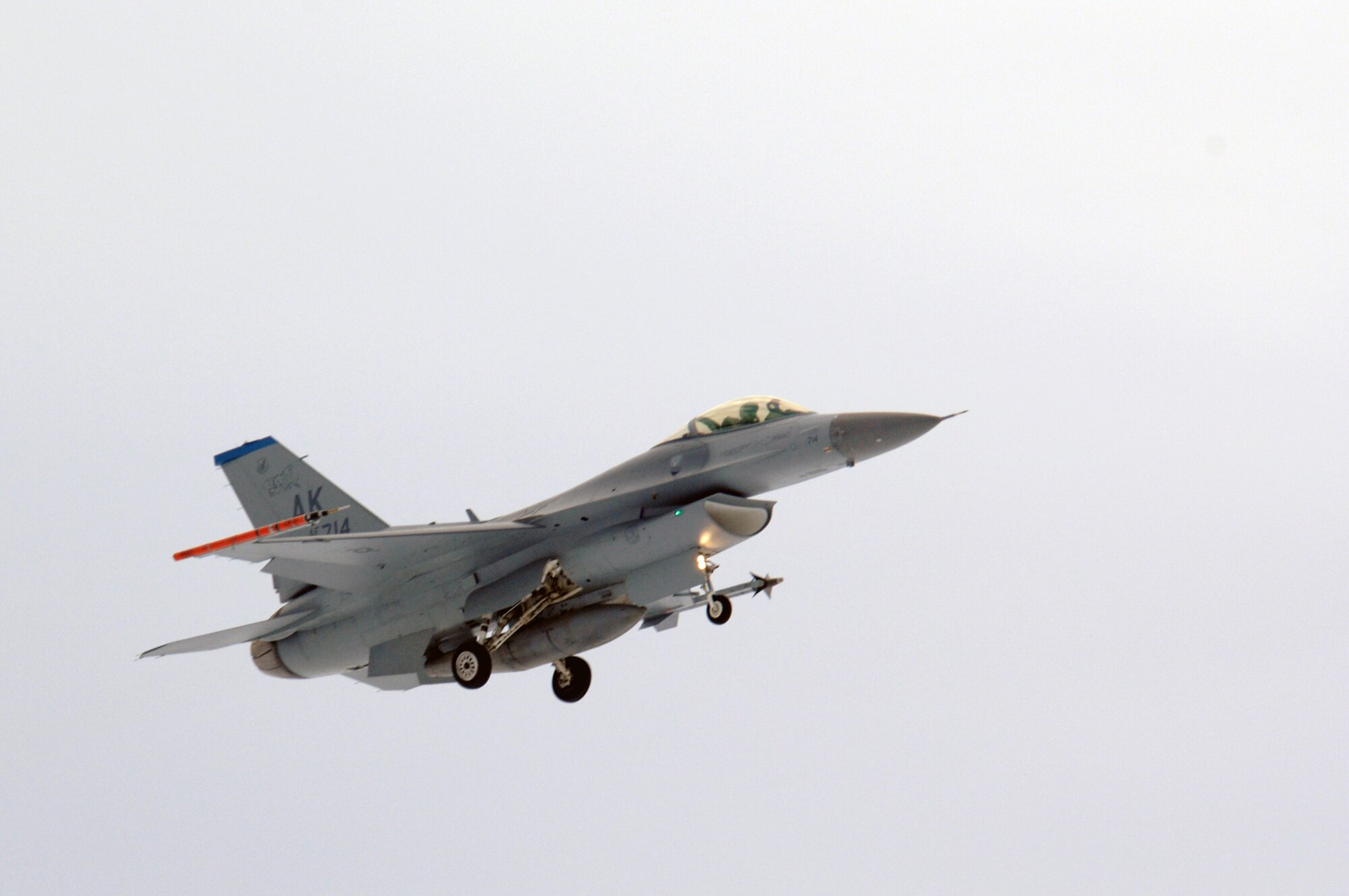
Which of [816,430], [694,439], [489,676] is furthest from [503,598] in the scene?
[816,430]

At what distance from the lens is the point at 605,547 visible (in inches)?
855

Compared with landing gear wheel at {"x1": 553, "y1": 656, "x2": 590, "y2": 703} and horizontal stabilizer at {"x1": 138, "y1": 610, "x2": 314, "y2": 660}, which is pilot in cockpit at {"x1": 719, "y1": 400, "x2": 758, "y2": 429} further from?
horizontal stabilizer at {"x1": 138, "y1": 610, "x2": 314, "y2": 660}

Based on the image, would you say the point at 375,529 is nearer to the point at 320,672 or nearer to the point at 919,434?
the point at 320,672

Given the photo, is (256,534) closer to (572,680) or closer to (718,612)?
(572,680)

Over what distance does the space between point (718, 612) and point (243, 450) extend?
10.1m

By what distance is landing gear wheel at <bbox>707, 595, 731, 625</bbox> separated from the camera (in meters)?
21.4

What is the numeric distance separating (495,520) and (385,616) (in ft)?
7.61

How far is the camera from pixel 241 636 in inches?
955

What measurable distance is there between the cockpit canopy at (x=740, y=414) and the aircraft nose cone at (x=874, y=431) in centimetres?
85

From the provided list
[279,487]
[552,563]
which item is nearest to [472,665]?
[552,563]

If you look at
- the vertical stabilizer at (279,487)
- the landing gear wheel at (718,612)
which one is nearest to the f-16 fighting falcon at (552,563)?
the landing gear wheel at (718,612)

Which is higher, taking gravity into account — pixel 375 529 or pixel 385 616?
pixel 375 529

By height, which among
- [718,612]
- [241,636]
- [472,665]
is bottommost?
[472,665]

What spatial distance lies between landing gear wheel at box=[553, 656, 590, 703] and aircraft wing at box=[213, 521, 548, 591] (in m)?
2.60
